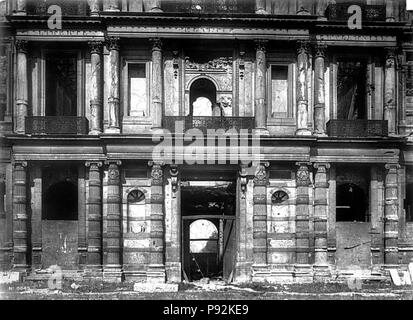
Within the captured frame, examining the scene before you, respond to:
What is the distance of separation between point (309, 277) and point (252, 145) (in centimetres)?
545

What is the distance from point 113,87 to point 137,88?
3.45 ft

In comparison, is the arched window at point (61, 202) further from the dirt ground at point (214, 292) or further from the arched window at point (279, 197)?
the arched window at point (279, 197)

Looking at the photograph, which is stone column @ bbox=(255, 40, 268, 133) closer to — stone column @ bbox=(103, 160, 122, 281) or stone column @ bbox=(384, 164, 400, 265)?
stone column @ bbox=(384, 164, 400, 265)

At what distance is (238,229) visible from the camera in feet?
60.6

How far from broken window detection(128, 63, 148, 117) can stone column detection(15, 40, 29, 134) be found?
4.03 metres

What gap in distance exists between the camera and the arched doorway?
19.3 meters

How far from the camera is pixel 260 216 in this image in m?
18.4

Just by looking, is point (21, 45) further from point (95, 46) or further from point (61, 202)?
point (61, 202)

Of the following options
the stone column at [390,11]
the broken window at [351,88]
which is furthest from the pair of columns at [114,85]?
the stone column at [390,11]

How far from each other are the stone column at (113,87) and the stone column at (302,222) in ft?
23.7

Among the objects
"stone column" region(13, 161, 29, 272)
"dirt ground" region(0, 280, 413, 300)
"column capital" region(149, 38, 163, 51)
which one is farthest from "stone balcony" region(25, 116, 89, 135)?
"dirt ground" region(0, 280, 413, 300)

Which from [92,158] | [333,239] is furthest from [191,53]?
[333,239]
